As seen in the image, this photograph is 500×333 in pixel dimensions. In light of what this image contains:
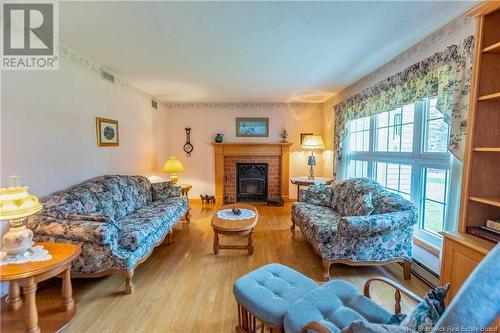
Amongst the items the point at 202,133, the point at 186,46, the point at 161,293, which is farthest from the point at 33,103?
the point at 202,133

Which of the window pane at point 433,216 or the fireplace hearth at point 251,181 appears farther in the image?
the fireplace hearth at point 251,181

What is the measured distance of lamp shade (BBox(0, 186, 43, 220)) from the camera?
5.21 ft

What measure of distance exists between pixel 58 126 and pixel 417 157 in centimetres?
394

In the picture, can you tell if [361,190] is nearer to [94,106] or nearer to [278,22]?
[278,22]

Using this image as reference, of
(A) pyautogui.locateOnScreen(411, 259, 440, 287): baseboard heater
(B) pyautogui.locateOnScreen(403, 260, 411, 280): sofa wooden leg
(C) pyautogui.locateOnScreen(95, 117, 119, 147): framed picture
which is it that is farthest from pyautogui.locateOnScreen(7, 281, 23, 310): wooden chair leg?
(A) pyautogui.locateOnScreen(411, 259, 440, 287): baseboard heater

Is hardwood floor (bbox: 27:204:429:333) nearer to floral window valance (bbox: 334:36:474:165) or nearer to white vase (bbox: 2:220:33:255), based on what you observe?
white vase (bbox: 2:220:33:255)

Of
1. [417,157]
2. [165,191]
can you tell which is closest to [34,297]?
[165,191]

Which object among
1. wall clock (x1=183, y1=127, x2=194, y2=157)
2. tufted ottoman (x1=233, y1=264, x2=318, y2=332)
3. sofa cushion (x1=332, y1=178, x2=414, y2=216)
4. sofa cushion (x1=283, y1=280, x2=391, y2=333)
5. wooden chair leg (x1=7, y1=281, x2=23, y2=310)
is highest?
wall clock (x1=183, y1=127, x2=194, y2=157)

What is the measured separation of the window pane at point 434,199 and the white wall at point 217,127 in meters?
3.08

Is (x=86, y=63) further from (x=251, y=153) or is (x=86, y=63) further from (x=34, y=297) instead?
(x=251, y=153)

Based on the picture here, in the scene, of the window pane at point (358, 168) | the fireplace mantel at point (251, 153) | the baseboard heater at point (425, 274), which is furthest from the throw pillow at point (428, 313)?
the fireplace mantel at point (251, 153)

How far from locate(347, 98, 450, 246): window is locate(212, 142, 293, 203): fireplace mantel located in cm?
217

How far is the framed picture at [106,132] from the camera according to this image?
3.23m

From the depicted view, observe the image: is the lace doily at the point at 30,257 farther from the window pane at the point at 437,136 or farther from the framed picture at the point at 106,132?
the window pane at the point at 437,136
